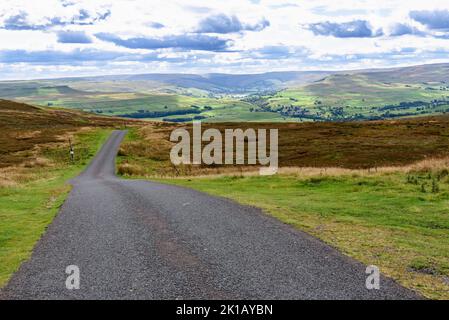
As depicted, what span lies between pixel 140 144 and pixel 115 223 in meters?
63.8

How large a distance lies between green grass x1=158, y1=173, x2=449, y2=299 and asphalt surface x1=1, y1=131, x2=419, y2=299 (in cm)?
96

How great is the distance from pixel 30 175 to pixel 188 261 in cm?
4436

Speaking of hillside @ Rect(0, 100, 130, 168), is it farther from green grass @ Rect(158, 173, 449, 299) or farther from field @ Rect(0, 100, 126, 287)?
green grass @ Rect(158, 173, 449, 299)

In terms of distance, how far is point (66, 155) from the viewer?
70500mm

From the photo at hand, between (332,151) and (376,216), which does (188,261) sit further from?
(332,151)

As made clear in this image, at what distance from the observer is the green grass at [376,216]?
40.2 feet

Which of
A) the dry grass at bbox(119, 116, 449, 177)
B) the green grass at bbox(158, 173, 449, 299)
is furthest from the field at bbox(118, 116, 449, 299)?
the dry grass at bbox(119, 116, 449, 177)

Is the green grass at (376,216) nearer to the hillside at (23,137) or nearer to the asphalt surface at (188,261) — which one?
the asphalt surface at (188,261)

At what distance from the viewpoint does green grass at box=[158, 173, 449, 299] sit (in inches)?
482

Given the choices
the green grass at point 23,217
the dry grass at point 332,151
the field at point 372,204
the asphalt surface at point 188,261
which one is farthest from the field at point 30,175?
the field at point 372,204

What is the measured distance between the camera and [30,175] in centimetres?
5112

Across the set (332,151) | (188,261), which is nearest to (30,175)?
Answer: (188,261)
